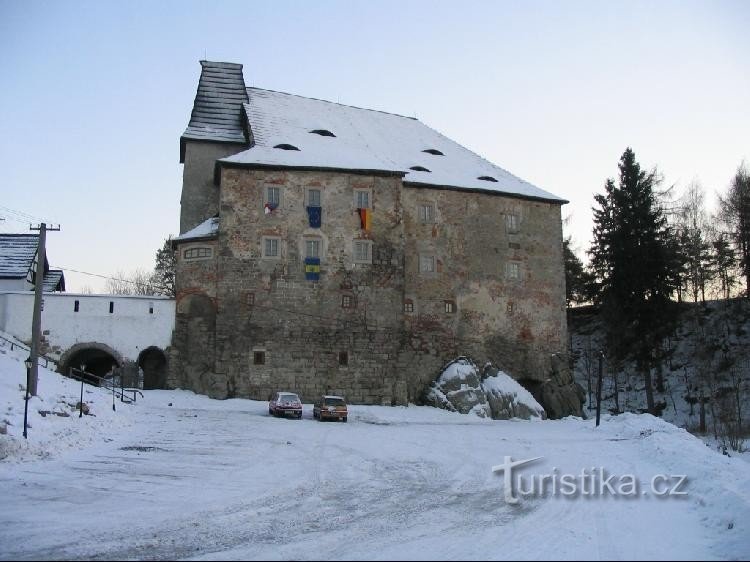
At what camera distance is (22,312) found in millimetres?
33156

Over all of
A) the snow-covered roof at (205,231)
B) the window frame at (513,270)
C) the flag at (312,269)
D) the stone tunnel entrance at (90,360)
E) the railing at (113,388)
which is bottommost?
the railing at (113,388)

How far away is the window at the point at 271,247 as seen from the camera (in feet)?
116

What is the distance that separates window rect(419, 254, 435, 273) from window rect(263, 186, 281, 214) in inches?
336

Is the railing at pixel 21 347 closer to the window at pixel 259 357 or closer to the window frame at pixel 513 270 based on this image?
the window at pixel 259 357

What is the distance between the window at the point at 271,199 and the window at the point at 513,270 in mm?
13808

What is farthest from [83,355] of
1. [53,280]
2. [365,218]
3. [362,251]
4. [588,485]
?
[588,485]

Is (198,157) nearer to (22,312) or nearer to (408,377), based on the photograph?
(22,312)

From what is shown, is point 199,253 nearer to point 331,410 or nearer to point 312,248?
point 312,248

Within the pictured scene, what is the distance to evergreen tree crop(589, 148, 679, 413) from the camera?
42094mm

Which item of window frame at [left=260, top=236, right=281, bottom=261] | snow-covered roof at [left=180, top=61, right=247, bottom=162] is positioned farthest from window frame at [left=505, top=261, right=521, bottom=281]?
snow-covered roof at [left=180, top=61, right=247, bottom=162]

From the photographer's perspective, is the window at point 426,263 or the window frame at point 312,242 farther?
the window at point 426,263

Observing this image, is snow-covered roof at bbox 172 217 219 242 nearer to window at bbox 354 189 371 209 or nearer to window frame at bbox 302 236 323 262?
window frame at bbox 302 236 323 262

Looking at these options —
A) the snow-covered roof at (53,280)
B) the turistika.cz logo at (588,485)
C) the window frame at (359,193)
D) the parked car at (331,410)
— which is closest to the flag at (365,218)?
the window frame at (359,193)

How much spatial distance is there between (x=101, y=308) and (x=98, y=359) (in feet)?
17.9
